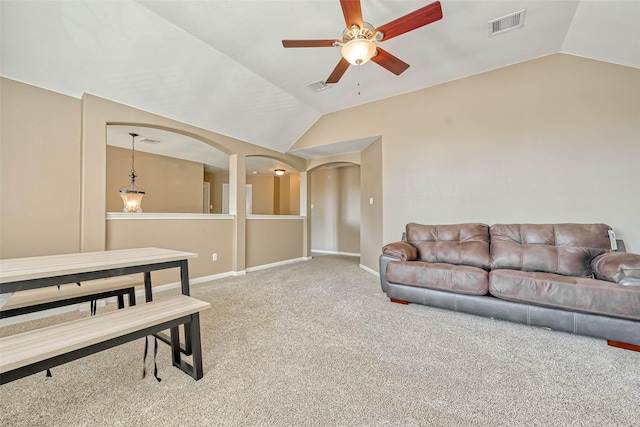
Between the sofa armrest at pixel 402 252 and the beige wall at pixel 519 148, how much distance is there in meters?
0.85

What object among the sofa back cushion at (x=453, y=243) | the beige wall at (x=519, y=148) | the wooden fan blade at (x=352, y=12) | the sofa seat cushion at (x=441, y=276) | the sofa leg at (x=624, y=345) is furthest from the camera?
the sofa back cushion at (x=453, y=243)

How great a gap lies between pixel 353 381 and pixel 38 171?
12.1 ft

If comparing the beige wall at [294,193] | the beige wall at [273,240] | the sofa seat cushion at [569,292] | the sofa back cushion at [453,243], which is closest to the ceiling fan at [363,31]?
the sofa back cushion at [453,243]

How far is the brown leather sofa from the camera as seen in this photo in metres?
2.09

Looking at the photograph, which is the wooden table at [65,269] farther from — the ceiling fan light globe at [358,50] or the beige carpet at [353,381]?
the ceiling fan light globe at [358,50]

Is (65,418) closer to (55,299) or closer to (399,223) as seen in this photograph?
(55,299)

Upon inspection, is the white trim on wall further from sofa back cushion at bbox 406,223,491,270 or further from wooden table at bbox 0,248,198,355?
sofa back cushion at bbox 406,223,491,270

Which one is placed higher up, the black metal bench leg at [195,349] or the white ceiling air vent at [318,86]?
the white ceiling air vent at [318,86]

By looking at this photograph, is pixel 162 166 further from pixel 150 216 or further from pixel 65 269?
pixel 65 269

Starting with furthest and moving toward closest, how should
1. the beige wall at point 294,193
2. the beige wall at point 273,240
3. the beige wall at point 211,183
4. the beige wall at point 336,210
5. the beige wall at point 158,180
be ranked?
the beige wall at point 294,193 < the beige wall at point 211,183 < the beige wall at point 336,210 < the beige wall at point 158,180 < the beige wall at point 273,240

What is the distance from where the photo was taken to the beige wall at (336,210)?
24.0 ft

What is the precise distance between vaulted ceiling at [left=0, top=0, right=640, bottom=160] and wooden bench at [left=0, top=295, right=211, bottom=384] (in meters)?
2.65

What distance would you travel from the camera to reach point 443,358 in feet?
6.17

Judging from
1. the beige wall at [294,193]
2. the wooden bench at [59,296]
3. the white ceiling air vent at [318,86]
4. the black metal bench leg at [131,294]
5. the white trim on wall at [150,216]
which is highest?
the white ceiling air vent at [318,86]
